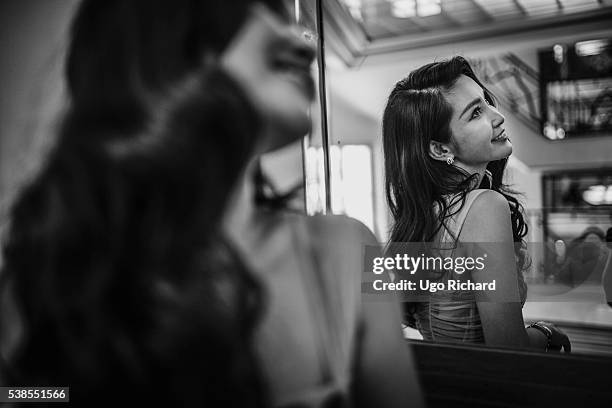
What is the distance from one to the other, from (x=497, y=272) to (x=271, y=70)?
1.93ft

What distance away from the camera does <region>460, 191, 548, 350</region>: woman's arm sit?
97 centimetres

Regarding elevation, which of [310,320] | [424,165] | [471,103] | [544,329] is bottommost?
[544,329]

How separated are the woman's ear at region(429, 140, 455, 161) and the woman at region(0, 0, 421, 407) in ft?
1.18

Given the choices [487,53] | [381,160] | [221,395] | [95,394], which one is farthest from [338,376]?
[487,53]

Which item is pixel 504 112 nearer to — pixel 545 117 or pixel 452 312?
pixel 545 117

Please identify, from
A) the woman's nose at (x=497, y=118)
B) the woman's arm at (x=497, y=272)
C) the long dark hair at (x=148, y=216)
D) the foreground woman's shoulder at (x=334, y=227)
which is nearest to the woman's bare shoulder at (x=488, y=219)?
the woman's arm at (x=497, y=272)

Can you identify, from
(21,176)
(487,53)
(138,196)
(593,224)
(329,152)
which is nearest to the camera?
(138,196)

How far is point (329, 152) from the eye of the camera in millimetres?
1152

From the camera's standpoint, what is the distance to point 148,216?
660 millimetres

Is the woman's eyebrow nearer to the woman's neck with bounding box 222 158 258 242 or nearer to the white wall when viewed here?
the white wall

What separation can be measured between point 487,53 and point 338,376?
0.70 metres

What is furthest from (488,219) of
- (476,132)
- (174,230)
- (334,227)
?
(174,230)

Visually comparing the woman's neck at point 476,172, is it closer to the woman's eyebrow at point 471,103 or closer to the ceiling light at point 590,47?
the woman's eyebrow at point 471,103

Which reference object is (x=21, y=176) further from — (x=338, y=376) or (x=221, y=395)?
(x=338, y=376)
